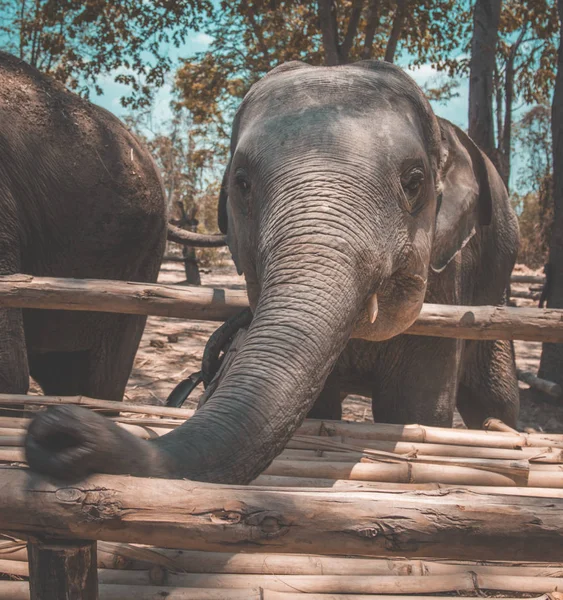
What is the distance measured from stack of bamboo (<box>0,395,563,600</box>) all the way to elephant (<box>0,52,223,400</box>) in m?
1.50

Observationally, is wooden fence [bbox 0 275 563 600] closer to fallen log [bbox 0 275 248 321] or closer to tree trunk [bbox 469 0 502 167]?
fallen log [bbox 0 275 248 321]

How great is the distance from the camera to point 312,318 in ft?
6.40

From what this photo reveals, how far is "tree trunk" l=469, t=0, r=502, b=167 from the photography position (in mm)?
6965

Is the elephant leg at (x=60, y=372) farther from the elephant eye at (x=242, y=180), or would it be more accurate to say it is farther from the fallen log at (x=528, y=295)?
the fallen log at (x=528, y=295)

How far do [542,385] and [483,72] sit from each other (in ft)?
9.96

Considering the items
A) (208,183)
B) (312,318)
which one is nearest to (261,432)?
(312,318)

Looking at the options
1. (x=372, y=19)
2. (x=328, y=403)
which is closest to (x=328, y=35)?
(x=372, y=19)

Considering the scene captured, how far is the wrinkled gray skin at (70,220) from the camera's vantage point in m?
3.85

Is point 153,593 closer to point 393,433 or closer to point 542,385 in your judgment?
point 393,433

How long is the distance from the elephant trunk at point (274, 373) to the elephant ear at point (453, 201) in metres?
0.80

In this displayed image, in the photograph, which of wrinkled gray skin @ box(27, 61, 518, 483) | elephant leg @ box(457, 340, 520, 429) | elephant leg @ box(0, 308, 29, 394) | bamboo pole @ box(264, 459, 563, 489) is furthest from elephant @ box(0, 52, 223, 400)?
elephant leg @ box(457, 340, 520, 429)

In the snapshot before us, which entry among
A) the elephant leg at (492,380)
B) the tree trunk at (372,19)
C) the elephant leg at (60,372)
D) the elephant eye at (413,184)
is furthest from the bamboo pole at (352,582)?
the tree trunk at (372,19)

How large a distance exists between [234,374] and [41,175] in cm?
272

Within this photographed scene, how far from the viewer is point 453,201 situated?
2.96 metres
